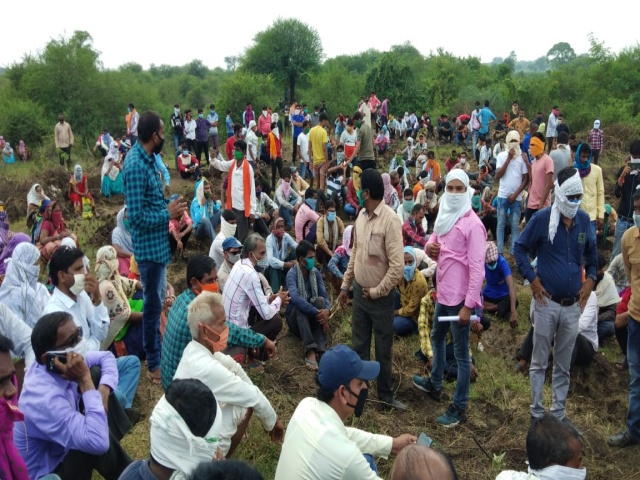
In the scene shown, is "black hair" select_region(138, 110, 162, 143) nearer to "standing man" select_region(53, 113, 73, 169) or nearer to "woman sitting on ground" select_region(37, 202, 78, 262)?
"woman sitting on ground" select_region(37, 202, 78, 262)

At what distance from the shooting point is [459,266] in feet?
14.6

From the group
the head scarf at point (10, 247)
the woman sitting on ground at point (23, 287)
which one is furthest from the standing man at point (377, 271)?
the head scarf at point (10, 247)

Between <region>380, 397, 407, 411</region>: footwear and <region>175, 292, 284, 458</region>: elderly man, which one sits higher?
<region>175, 292, 284, 458</region>: elderly man

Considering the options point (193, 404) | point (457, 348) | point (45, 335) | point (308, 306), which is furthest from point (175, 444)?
point (308, 306)

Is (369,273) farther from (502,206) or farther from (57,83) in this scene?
(57,83)

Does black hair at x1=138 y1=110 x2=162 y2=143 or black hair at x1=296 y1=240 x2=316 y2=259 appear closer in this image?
black hair at x1=138 y1=110 x2=162 y2=143

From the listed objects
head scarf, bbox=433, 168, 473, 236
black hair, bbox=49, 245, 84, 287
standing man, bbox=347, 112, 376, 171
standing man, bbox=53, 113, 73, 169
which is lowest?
black hair, bbox=49, 245, 84, 287

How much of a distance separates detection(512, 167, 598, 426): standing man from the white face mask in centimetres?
348

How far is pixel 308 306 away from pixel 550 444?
149 inches

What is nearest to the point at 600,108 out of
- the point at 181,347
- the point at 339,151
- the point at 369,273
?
the point at 339,151

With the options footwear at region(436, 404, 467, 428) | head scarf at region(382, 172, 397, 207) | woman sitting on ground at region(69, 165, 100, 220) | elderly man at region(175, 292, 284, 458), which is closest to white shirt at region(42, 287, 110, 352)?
elderly man at region(175, 292, 284, 458)

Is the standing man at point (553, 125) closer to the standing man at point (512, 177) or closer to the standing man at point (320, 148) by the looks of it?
the standing man at point (320, 148)

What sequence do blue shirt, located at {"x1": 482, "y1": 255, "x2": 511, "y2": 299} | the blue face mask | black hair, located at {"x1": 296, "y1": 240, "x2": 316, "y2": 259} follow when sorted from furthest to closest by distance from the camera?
1. blue shirt, located at {"x1": 482, "y1": 255, "x2": 511, "y2": 299}
2. the blue face mask
3. black hair, located at {"x1": 296, "y1": 240, "x2": 316, "y2": 259}

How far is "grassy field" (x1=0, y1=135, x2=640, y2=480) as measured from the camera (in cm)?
421
